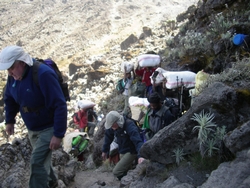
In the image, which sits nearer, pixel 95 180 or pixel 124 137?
pixel 124 137

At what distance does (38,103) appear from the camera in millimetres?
3498

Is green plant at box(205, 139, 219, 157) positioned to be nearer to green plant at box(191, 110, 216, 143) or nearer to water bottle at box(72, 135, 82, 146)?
green plant at box(191, 110, 216, 143)

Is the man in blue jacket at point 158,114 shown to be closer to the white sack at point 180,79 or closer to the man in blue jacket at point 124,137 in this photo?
the man in blue jacket at point 124,137

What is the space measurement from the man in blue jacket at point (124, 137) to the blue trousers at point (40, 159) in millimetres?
1504

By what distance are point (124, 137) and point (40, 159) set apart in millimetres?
1899

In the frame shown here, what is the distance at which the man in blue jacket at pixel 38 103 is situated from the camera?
3.35m

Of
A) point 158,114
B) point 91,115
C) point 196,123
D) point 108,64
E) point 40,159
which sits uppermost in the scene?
point 196,123

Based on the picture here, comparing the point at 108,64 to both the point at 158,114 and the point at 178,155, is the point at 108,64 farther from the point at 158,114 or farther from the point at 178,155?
the point at 178,155

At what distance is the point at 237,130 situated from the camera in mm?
2926

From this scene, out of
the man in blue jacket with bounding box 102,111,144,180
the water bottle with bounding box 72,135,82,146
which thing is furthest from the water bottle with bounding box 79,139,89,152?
the man in blue jacket with bounding box 102,111,144,180

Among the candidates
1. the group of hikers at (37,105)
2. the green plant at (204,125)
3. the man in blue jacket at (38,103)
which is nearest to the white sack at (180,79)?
the green plant at (204,125)

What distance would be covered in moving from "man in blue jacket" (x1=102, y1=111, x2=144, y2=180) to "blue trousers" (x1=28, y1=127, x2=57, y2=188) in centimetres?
150

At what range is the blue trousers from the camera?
361 centimetres

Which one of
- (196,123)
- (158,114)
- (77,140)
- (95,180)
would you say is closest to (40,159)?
(196,123)
